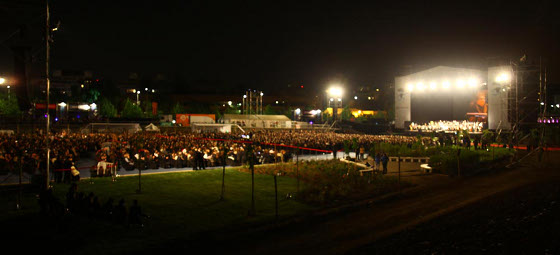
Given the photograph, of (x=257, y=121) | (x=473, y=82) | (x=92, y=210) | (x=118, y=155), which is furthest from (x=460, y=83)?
(x=92, y=210)

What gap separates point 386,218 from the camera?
11297 mm

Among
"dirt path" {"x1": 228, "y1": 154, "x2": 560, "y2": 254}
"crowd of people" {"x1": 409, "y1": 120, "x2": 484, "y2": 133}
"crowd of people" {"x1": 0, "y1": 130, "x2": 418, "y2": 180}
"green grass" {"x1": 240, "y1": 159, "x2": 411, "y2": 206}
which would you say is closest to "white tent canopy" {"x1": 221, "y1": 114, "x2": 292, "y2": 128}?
"crowd of people" {"x1": 409, "y1": 120, "x2": 484, "y2": 133}

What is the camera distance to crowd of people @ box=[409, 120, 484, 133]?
136ft

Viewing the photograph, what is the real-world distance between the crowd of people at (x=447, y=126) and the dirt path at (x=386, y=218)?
24.9 meters

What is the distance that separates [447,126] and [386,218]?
119ft

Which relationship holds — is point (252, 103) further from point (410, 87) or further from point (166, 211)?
point (166, 211)

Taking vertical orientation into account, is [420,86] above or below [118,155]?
above

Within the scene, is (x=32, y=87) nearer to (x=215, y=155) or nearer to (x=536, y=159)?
(x=215, y=155)

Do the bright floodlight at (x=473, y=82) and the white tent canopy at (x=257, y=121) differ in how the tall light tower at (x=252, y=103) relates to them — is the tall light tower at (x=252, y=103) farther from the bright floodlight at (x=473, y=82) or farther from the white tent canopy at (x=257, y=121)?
the bright floodlight at (x=473, y=82)

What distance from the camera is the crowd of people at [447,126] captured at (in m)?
41.5

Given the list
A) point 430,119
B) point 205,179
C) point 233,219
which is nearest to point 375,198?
point 233,219

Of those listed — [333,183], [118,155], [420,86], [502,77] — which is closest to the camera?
[333,183]

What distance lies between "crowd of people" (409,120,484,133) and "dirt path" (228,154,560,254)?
2486 cm

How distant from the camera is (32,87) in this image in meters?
13.2
